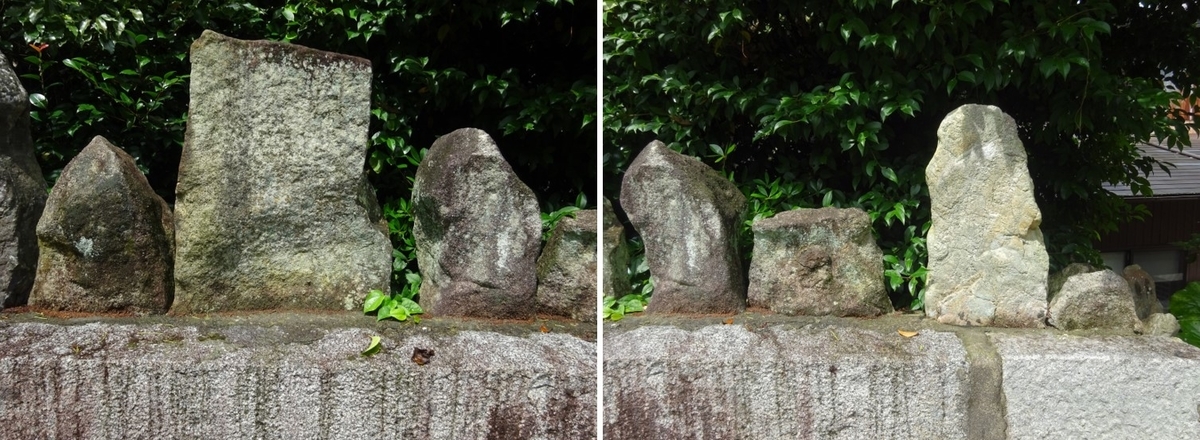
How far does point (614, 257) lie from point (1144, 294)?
1.61 meters

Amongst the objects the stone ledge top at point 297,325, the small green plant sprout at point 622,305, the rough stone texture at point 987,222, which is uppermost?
the rough stone texture at point 987,222

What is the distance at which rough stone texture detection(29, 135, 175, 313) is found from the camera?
103 inches

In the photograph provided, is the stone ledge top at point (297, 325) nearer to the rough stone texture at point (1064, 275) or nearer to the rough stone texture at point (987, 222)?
the rough stone texture at point (987, 222)

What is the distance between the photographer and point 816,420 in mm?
2545

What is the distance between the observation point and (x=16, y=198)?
2.71 meters

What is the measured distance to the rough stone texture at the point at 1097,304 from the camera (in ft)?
8.77

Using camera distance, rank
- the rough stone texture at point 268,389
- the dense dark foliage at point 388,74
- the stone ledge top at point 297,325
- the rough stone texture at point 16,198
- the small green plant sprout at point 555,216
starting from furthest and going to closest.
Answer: the dense dark foliage at point 388,74 → the small green plant sprout at point 555,216 → the rough stone texture at point 16,198 → the stone ledge top at point 297,325 → the rough stone texture at point 268,389

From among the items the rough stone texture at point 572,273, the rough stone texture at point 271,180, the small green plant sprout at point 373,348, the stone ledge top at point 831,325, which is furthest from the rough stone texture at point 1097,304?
the rough stone texture at point 271,180

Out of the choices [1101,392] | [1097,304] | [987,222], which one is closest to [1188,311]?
[1097,304]

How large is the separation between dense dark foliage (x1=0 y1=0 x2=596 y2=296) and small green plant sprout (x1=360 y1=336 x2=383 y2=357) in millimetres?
633

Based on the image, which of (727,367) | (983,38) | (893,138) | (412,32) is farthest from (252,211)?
(983,38)

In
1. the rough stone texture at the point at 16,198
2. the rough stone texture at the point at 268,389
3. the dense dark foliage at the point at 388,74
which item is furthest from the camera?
the dense dark foliage at the point at 388,74

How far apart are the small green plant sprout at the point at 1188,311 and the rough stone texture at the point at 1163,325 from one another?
2 cm

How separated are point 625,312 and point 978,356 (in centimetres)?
98
